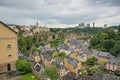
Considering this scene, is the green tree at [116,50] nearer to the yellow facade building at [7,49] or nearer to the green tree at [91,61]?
the green tree at [91,61]

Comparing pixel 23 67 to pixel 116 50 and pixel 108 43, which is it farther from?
pixel 108 43

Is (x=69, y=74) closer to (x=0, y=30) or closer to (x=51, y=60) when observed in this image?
(x=51, y=60)

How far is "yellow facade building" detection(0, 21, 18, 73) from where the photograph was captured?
18.2 metres

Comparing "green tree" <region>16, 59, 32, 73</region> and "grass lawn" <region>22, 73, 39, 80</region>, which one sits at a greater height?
"green tree" <region>16, 59, 32, 73</region>

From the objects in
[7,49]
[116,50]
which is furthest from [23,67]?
[116,50]

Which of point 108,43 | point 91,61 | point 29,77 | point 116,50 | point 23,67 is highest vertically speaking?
point 23,67

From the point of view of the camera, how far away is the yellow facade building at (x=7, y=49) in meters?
18.2

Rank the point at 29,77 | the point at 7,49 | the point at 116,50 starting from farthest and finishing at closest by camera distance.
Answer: the point at 116,50, the point at 7,49, the point at 29,77

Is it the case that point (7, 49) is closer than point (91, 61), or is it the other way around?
point (7, 49)

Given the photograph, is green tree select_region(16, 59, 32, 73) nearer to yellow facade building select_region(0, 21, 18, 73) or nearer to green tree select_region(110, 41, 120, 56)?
yellow facade building select_region(0, 21, 18, 73)

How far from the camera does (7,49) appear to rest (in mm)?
18594

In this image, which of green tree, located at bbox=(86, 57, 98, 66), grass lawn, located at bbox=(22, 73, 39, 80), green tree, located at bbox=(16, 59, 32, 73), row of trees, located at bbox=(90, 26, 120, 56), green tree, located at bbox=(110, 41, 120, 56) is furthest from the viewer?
row of trees, located at bbox=(90, 26, 120, 56)

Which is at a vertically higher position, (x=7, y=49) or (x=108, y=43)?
(x=7, y=49)

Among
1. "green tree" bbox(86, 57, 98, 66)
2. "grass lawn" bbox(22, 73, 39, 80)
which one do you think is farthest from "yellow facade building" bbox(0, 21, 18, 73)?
"green tree" bbox(86, 57, 98, 66)
